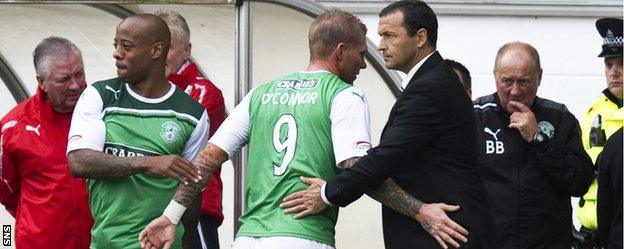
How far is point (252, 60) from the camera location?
7570 mm

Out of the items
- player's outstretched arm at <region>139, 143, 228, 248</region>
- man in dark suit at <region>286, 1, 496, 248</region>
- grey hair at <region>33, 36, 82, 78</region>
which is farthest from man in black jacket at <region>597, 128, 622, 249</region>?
grey hair at <region>33, 36, 82, 78</region>

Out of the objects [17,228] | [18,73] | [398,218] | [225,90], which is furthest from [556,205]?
[18,73]

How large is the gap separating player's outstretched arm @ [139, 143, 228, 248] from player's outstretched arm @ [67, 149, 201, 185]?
37 mm

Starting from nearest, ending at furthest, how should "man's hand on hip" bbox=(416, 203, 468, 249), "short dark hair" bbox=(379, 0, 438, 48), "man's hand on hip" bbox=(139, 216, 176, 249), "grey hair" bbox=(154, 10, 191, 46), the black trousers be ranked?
1. "man's hand on hip" bbox=(416, 203, 468, 249)
2. "short dark hair" bbox=(379, 0, 438, 48)
3. "man's hand on hip" bbox=(139, 216, 176, 249)
4. the black trousers
5. "grey hair" bbox=(154, 10, 191, 46)

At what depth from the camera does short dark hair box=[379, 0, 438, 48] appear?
6180 millimetres

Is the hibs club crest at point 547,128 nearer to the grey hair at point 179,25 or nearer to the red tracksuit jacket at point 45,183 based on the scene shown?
the grey hair at point 179,25

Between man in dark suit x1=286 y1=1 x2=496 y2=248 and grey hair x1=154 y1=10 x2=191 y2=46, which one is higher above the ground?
grey hair x1=154 y1=10 x2=191 y2=46

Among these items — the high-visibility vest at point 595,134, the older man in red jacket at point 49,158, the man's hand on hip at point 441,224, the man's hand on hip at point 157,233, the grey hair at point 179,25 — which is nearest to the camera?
the man's hand on hip at point 441,224

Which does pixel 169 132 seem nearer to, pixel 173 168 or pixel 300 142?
pixel 173 168

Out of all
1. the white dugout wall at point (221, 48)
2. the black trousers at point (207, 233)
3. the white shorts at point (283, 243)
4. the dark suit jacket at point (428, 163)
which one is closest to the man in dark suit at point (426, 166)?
the dark suit jacket at point (428, 163)

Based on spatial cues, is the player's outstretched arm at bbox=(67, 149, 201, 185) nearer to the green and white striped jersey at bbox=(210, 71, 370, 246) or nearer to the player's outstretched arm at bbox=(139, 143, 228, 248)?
the player's outstretched arm at bbox=(139, 143, 228, 248)

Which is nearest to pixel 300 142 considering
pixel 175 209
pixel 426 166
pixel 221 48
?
pixel 426 166

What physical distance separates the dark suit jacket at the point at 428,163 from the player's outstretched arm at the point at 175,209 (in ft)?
2.06

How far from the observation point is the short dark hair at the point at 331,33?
6.25m
